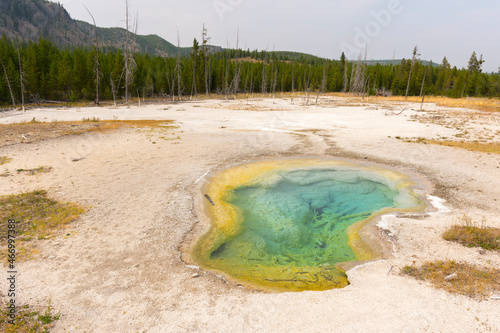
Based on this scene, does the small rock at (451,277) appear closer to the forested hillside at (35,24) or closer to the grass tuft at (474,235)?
the grass tuft at (474,235)

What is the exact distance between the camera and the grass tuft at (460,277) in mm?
5032

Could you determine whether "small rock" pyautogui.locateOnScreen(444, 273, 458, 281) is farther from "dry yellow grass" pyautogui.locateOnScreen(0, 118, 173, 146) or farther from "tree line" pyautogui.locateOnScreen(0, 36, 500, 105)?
"tree line" pyautogui.locateOnScreen(0, 36, 500, 105)

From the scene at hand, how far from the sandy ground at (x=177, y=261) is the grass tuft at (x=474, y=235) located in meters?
0.33

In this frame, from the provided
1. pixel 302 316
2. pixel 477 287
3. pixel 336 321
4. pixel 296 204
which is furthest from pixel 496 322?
pixel 296 204

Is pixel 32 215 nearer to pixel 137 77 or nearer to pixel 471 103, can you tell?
pixel 137 77

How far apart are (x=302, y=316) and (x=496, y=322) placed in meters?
2.99

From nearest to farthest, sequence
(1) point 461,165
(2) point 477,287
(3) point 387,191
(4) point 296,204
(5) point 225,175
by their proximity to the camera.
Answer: (2) point 477,287 → (4) point 296,204 → (3) point 387,191 → (5) point 225,175 → (1) point 461,165

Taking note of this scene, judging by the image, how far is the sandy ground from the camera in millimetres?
4453

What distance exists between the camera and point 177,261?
6.21 m

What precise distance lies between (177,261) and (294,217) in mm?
4497

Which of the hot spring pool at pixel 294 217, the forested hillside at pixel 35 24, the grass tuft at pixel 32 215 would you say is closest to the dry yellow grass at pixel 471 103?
the hot spring pool at pixel 294 217

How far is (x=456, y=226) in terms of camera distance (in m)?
7.51

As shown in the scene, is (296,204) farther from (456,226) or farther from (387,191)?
(456,226)

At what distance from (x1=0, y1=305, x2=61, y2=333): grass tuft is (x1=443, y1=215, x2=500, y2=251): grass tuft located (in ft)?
28.6
